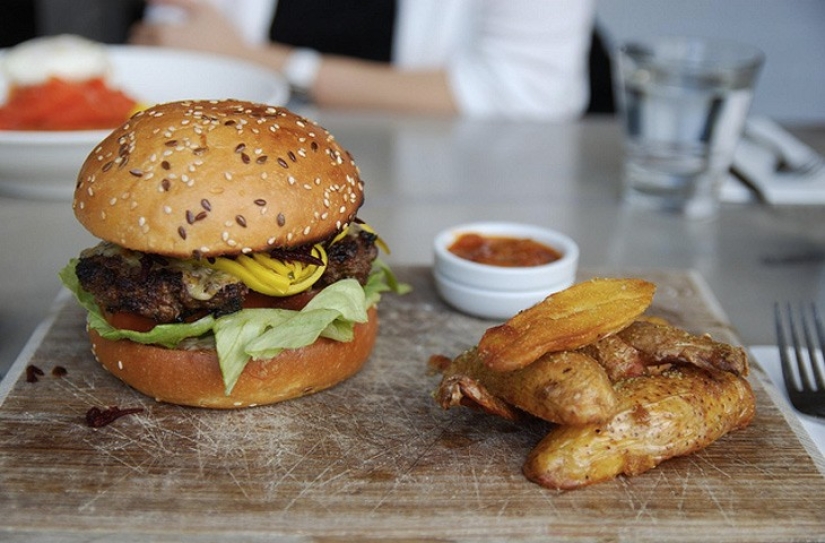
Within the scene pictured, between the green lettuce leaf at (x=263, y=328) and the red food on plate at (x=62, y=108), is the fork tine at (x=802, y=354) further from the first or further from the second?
the red food on plate at (x=62, y=108)

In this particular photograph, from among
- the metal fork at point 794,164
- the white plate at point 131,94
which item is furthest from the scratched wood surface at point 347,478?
the metal fork at point 794,164

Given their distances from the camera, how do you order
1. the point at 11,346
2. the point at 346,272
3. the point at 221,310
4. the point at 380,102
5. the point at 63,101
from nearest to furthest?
1. the point at 221,310
2. the point at 346,272
3. the point at 11,346
4. the point at 63,101
5. the point at 380,102

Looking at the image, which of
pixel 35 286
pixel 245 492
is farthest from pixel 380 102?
pixel 245 492

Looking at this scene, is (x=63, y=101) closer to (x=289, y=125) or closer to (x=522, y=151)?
(x=289, y=125)

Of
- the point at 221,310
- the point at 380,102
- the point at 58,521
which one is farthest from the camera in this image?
the point at 380,102

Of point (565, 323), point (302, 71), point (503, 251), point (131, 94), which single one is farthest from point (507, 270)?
point (302, 71)

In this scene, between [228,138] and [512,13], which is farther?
[512,13]

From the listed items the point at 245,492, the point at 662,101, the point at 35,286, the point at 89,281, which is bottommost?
the point at 35,286
